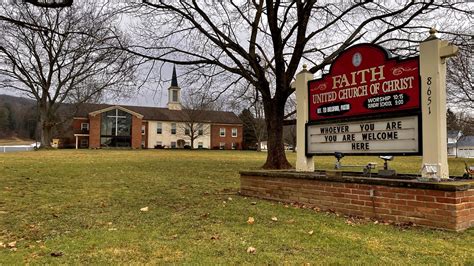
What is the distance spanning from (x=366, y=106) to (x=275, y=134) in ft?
27.0

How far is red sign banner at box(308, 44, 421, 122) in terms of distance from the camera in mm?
6816

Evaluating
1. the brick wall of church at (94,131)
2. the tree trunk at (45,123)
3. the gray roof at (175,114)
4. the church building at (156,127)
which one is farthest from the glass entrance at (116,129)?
the tree trunk at (45,123)

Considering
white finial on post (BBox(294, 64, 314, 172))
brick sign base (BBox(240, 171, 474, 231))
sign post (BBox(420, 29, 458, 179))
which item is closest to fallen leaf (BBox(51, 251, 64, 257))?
brick sign base (BBox(240, 171, 474, 231))

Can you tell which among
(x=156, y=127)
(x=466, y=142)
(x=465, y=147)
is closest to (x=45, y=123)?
(x=156, y=127)

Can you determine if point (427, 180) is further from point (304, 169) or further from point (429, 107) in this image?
point (304, 169)

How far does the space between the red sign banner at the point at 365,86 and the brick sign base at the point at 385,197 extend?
4.55 feet

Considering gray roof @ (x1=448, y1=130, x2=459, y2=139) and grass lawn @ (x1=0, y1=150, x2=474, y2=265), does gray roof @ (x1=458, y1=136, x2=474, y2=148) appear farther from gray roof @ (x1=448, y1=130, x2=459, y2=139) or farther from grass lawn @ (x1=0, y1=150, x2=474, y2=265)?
grass lawn @ (x1=0, y1=150, x2=474, y2=265)

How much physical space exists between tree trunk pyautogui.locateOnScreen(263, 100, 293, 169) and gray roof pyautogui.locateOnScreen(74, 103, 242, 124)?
47.2 metres

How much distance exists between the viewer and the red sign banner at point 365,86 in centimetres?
682

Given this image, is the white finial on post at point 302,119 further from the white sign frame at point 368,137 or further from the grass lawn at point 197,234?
the grass lawn at point 197,234

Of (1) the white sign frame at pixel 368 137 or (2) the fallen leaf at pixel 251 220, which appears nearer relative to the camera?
(2) the fallen leaf at pixel 251 220

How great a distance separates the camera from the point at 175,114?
224 ft

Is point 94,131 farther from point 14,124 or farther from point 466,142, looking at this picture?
point 466,142


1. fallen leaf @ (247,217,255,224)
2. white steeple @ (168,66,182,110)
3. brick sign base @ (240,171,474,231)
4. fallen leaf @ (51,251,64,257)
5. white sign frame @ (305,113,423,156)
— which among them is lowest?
fallen leaf @ (51,251,64,257)
